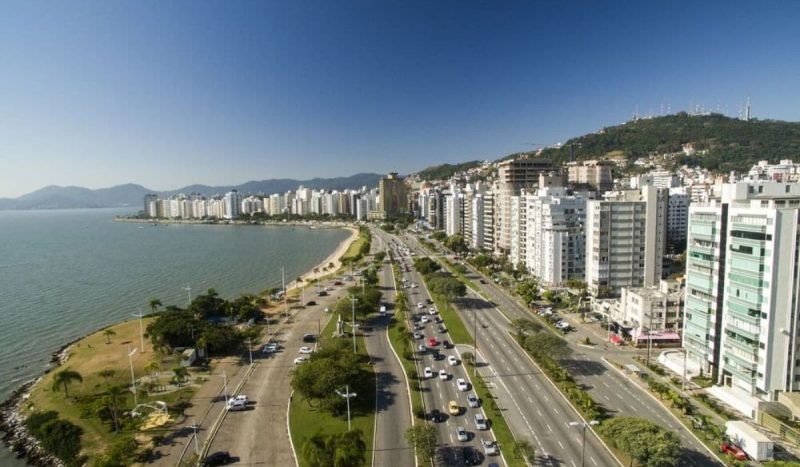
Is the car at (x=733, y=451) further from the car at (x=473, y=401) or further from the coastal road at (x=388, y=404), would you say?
the coastal road at (x=388, y=404)

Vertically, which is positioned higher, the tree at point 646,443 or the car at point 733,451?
the tree at point 646,443

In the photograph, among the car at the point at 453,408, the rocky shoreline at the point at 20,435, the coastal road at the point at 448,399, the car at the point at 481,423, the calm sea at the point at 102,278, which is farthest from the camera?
the calm sea at the point at 102,278

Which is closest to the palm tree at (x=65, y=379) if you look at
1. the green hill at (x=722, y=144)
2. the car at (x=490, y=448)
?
the car at (x=490, y=448)

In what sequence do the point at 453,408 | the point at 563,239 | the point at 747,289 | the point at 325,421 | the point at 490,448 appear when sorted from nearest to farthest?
the point at 490,448, the point at 325,421, the point at 453,408, the point at 747,289, the point at 563,239

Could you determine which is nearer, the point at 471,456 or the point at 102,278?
the point at 471,456

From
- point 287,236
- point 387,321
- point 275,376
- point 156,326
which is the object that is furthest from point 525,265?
point 287,236

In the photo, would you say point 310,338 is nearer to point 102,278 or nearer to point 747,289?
point 747,289

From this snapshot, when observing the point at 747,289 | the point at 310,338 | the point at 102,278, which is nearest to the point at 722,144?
the point at 747,289
